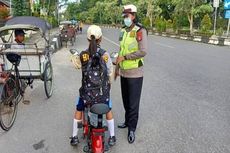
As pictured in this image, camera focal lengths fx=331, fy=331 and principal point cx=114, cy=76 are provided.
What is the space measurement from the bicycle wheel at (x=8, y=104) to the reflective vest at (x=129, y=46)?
201cm

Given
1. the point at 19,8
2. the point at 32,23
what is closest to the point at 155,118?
the point at 32,23

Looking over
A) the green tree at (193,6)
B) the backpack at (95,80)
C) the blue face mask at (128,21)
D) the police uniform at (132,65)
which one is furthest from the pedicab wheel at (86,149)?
the green tree at (193,6)

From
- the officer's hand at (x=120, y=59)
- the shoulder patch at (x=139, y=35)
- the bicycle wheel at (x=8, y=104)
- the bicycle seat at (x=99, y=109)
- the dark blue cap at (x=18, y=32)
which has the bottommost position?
the bicycle wheel at (x=8, y=104)

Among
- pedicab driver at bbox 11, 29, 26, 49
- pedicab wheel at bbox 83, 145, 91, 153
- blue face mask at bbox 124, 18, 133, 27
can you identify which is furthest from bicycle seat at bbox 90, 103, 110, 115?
pedicab driver at bbox 11, 29, 26, 49

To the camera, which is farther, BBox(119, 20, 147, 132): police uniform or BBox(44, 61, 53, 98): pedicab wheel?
BBox(44, 61, 53, 98): pedicab wheel

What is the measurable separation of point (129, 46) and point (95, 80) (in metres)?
0.86

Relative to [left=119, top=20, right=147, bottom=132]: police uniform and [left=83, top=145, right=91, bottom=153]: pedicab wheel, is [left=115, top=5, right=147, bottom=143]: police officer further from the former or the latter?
[left=83, top=145, right=91, bottom=153]: pedicab wheel

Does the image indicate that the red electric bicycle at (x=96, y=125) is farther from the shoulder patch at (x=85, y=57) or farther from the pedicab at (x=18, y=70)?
the pedicab at (x=18, y=70)

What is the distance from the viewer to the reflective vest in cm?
449

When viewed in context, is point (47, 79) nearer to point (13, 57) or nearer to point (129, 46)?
point (13, 57)

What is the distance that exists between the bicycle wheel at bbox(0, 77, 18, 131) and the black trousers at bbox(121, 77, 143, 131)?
1.94m

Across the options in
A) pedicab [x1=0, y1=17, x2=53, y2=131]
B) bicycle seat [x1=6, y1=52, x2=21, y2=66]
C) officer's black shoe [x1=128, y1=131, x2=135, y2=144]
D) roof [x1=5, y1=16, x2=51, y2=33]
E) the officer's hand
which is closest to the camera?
the officer's hand

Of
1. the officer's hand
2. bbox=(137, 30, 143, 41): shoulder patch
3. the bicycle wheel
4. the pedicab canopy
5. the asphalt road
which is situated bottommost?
the asphalt road

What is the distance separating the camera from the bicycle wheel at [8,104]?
5236 millimetres
